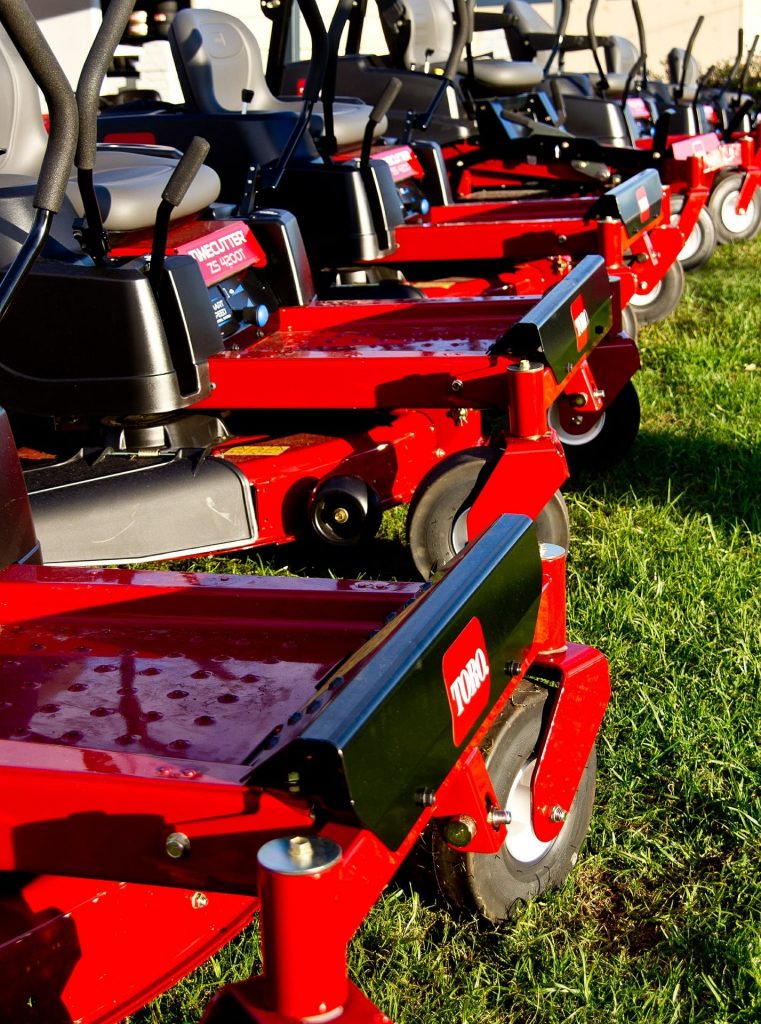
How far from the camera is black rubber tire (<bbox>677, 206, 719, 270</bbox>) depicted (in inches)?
246

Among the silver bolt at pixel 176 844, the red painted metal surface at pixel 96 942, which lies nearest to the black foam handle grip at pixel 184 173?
the red painted metal surface at pixel 96 942

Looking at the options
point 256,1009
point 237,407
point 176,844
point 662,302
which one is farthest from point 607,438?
point 256,1009

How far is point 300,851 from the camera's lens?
0.96 metres

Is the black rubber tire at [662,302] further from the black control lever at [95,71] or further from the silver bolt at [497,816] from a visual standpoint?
the silver bolt at [497,816]

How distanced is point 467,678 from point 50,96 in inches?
39.0

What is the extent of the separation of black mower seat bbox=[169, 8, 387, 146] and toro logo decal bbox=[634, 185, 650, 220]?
103 cm

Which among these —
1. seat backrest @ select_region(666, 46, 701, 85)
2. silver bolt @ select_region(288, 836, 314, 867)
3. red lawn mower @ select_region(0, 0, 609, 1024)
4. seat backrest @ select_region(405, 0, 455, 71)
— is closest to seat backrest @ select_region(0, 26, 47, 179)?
red lawn mower @ select_region(0, 0, 609, 1024)

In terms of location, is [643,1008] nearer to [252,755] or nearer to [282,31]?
[252,755]

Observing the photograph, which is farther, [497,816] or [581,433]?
[581,433]

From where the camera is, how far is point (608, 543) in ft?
9.51

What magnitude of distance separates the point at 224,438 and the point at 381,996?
1689 millimetres

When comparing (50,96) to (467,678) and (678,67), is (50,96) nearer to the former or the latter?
(467,678)

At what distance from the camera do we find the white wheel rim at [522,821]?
1.61 metres

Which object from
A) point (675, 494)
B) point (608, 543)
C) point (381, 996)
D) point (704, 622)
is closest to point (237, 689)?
point (381, 996)
